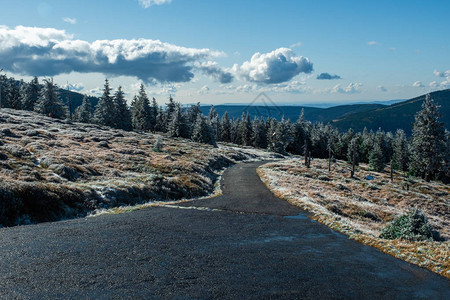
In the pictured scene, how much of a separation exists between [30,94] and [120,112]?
31.2m

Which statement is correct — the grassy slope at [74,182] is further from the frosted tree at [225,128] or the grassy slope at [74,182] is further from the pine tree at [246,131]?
the frosted tree at [225,128]

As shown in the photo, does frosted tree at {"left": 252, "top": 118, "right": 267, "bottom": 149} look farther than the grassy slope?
Yes

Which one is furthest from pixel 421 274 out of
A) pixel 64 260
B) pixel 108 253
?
pixel 64 260

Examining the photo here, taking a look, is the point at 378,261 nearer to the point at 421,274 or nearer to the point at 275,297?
the point at 421,274

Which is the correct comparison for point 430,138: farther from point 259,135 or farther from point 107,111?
point 107,111

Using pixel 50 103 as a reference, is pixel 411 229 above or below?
below

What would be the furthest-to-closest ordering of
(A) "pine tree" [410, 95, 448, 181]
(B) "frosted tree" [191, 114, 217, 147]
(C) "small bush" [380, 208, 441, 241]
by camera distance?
(B) "frosted tree" [191, 114, 217, 147], (A) "pine tree" [410, 95, 448, 181], (C) "small bush" [380, 208, 441, 241]

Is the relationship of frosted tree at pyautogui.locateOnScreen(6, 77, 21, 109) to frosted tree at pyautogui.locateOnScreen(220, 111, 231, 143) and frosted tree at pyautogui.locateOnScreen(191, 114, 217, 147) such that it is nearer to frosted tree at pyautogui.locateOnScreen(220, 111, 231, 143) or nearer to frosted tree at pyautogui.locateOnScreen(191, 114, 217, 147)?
frosted tree at pyautogui.locateOnScreen(191, 114, 217, 147)

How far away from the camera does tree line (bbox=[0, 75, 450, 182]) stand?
57000mm

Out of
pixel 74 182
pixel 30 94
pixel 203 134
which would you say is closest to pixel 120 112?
pixel 203 134

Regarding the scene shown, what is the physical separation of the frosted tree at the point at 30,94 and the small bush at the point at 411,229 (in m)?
99.3

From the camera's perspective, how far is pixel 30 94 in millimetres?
88000

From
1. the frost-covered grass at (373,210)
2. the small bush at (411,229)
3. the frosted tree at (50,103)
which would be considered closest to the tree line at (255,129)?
the frosted tree at (50,103)

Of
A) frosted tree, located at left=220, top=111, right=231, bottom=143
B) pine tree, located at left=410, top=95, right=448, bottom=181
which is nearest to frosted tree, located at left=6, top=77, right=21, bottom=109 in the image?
frosted tree, located at left=220, top=111, right=231, bottom=143
